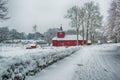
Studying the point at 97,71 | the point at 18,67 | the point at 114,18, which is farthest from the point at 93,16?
the point at 18,67

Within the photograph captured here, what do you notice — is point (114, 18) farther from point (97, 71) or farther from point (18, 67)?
point (18, 67)

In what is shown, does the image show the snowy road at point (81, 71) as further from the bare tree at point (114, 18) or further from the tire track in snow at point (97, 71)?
the bare tree at point (114, 18)

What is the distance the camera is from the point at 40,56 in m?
11.1

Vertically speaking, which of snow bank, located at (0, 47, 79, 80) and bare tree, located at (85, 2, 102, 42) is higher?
bare tree, located at (85, 2, 102, 42)

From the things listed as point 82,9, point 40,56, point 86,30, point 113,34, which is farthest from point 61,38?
point 40,56

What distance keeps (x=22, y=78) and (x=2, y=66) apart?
72.4 inches

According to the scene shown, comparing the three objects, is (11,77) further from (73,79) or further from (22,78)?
(73,79)

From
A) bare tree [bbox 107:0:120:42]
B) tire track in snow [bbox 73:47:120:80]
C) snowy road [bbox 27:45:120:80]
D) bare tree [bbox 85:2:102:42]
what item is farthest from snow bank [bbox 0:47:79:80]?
bare tree [bbox 85:2:102:42]

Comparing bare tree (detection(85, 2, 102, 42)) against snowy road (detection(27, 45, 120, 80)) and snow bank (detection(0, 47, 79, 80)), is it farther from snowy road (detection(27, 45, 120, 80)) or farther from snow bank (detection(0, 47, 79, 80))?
snow bank (detection(0, 47, 79, 80))

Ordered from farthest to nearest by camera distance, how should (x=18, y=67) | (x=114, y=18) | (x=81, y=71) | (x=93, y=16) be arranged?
(x=93, y=16) < (x=114, y=18) < (x=81, y=71) < (x=18, y=67)

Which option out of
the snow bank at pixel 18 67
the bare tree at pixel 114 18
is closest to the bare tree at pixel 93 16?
the bare tree at pixel 114 18

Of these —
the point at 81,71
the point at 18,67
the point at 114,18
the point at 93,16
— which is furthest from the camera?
the point at 93,16

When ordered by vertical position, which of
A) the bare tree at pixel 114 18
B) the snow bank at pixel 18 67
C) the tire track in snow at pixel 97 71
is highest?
the bare tree at pixel 114 18

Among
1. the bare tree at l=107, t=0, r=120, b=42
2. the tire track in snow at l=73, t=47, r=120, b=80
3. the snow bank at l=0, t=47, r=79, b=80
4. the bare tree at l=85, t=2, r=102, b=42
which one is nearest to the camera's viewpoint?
the snow bank at l=0, t=47, r=79, b=80
